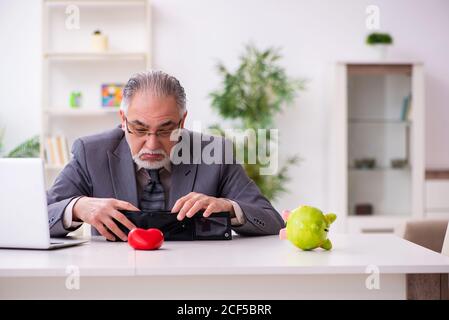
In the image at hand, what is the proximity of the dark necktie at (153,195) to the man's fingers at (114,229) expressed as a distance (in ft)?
1.23

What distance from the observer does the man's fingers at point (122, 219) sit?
2.13 metres

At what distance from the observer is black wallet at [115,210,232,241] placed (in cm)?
216

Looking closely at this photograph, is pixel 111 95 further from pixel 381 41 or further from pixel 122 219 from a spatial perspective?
pixel 122 219

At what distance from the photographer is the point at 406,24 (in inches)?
232

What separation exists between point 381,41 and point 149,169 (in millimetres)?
3581

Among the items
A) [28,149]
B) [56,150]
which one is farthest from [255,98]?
[28,149]

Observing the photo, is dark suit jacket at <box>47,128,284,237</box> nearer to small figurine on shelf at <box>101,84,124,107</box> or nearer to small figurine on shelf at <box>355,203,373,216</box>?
small figurine on shelf at <box>101,84,124,107</box>

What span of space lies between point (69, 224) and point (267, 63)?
362cm

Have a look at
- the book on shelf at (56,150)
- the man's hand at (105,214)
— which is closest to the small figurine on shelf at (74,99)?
the book on shelf at (56,150)

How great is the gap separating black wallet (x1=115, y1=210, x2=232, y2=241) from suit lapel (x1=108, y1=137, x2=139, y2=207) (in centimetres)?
33

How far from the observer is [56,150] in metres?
5.39

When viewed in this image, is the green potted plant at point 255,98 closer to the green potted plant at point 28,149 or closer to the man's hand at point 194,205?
the green potted plant at point 28,149

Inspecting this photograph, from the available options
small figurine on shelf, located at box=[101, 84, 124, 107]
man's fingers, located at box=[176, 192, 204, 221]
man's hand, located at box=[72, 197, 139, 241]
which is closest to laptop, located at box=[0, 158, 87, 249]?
man's hand, located at box=[72, 197, 139, 241]
